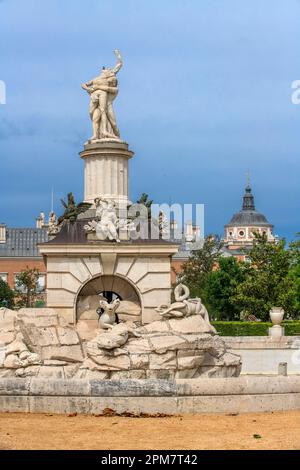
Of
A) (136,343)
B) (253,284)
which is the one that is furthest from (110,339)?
(253,284)

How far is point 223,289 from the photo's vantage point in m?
55.4

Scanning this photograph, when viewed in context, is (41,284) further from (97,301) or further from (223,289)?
(97,301)

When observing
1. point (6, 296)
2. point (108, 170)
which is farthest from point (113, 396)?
point (6, 296)

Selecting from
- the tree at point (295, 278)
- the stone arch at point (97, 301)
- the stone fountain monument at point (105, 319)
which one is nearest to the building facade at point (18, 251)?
the tree at point (295, 278)

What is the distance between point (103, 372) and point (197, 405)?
2.21m

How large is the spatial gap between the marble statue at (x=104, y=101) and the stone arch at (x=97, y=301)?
4.43 m

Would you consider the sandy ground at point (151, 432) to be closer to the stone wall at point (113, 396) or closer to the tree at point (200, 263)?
the stone wall at point (113, 396)

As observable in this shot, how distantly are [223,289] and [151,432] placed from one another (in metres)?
40.4

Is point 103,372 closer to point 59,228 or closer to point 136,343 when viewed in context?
point 136,343

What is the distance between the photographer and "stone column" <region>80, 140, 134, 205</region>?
26.1 meters

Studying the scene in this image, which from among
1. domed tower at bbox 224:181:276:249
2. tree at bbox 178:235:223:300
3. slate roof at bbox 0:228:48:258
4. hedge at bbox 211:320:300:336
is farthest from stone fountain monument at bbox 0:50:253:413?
domed tower at bbox 224:181:276:249

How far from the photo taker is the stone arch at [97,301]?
24.5 m
